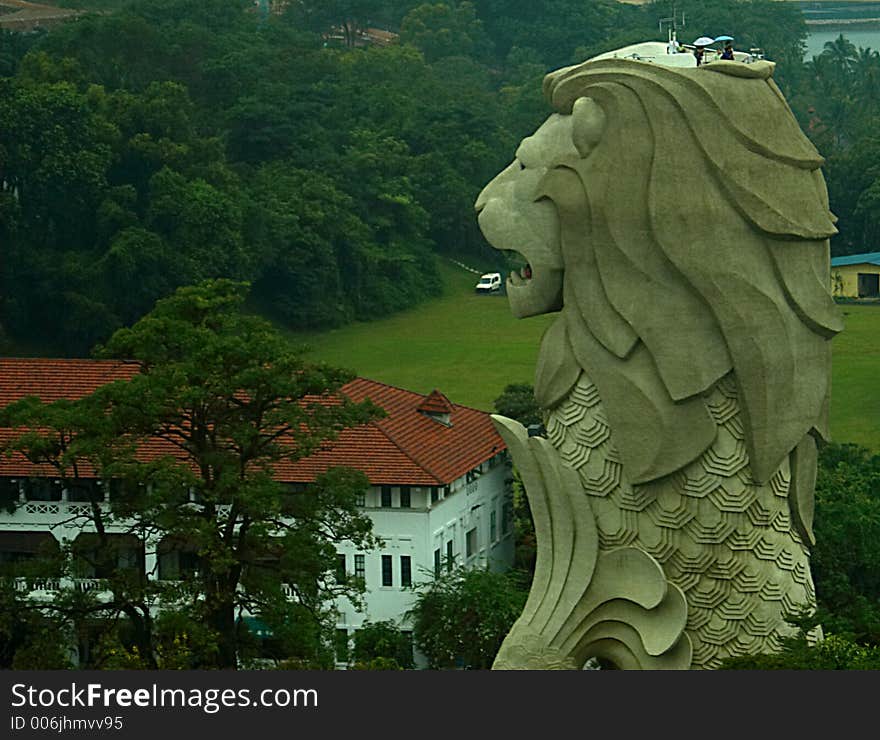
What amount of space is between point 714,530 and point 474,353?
28830mm

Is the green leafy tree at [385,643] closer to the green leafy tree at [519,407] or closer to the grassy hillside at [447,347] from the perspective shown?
the green leafy tree at [519,407]

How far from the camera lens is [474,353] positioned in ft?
155

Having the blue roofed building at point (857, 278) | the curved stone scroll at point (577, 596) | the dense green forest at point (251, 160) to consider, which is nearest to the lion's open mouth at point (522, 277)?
the curved stone scroll at point (577, 596)

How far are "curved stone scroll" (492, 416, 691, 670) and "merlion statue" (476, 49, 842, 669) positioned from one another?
2 centimetres

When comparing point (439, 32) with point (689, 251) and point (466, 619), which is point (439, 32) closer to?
point (466, 619)

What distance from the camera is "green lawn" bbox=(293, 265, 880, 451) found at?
42531mm

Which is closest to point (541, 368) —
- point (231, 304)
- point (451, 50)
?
point (231, 304)

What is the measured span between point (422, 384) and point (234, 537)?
2111 centimetres

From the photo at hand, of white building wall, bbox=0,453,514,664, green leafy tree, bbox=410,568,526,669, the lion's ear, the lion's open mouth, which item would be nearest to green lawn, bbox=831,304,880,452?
white building wall, bbox=0,453,514,664

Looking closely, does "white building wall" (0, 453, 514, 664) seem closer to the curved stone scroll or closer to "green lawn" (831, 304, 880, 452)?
the curved stone scroll

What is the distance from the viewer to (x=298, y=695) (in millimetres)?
15664

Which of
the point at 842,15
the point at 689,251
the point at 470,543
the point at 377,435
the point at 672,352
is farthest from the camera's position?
the point at 842,15

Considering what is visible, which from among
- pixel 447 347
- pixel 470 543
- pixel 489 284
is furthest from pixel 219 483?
pixel 489 284

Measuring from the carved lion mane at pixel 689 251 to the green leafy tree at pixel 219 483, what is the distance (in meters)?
4.58
